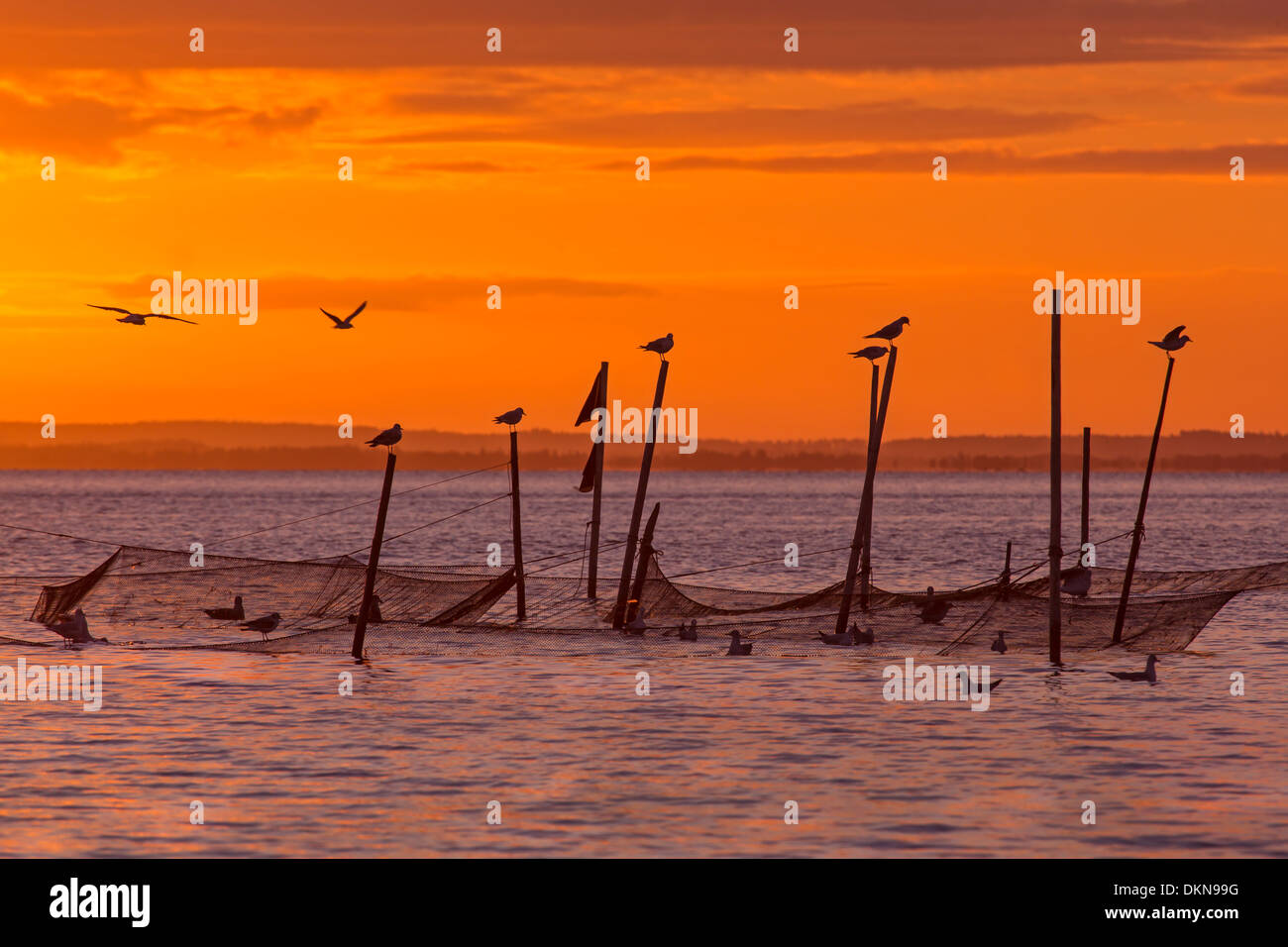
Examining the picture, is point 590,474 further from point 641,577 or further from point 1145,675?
point 1145,675

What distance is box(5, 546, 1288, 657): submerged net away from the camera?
33.5m

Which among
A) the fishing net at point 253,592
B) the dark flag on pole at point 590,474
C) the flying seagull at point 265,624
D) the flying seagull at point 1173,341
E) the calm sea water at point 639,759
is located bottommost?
the calm sea water at point 639,759

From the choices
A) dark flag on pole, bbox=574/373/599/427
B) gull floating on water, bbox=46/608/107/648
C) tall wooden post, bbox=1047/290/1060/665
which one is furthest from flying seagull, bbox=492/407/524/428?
tall wooden post, bbox=1047/290/1060/665

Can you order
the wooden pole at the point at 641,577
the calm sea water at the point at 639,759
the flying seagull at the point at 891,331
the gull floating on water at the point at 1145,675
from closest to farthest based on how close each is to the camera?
1. the calm sea water at the point at 639,759
2. the gull floating on water at the point at 1145,675
3. the flying seagull at the point at 891,331
4. the wooden pole at the point at 641,577

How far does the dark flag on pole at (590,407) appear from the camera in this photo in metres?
38.5

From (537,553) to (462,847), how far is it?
7644cm

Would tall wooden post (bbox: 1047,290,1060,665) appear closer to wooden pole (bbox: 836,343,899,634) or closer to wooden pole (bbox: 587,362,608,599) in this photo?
wooden pole (bbox: 836,343,899,634)

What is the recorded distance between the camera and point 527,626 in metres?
37.3

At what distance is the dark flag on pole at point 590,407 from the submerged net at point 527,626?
3753 millimetres

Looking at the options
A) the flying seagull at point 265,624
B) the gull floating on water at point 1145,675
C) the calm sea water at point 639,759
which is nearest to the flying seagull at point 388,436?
the calm sea water at point 639,759

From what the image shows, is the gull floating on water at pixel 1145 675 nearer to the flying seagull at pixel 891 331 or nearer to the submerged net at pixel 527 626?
the submerged net at pixel 527 626

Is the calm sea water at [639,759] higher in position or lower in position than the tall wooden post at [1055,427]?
lower

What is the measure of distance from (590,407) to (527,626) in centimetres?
562
